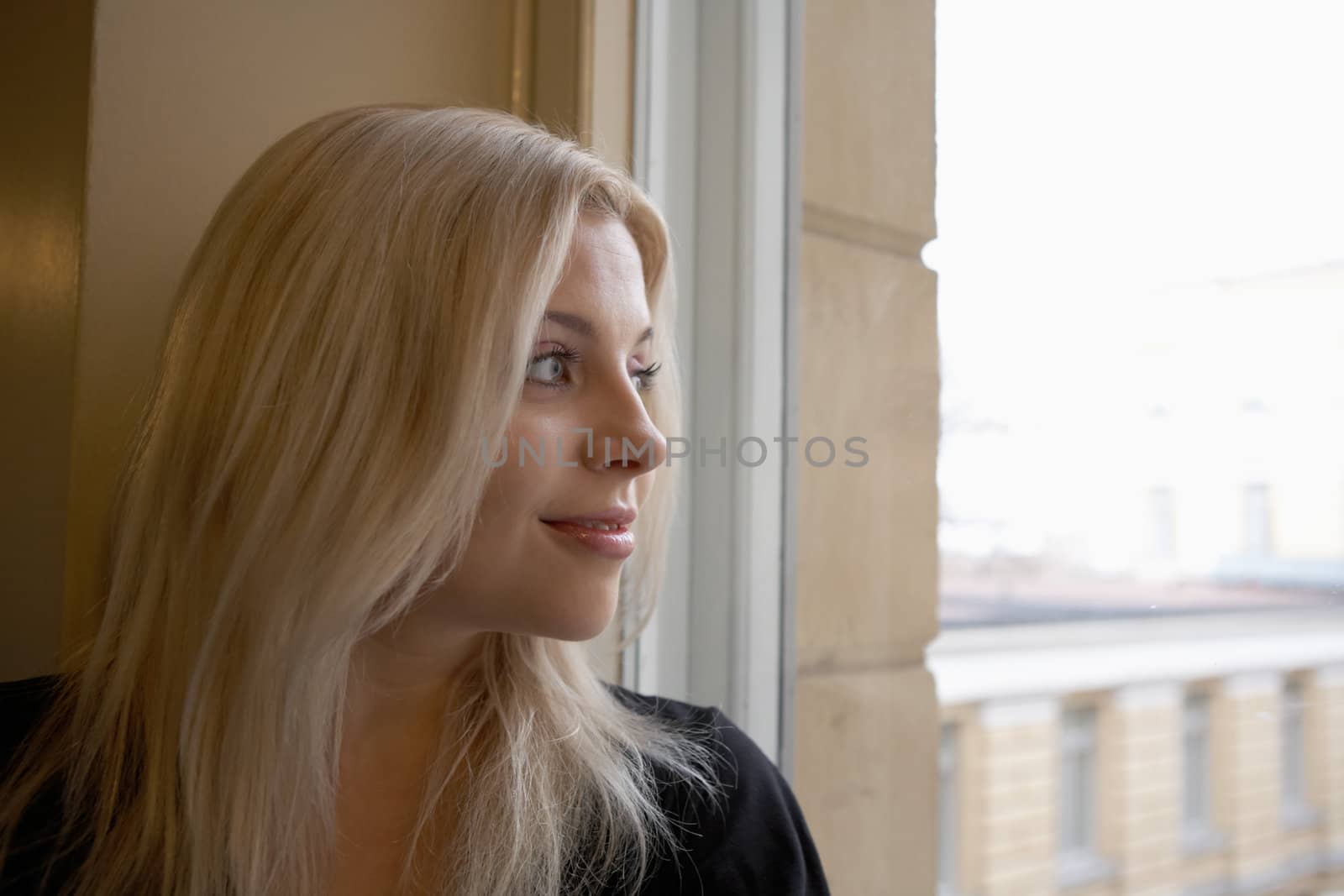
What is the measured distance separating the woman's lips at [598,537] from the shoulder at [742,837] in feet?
0.85

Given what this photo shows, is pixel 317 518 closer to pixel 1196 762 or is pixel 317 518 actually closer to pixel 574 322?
pixel 574 322

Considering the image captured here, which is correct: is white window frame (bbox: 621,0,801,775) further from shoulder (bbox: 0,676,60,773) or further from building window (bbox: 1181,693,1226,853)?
shoulder (bbox: 0,676,60,773)

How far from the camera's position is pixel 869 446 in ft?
3.76

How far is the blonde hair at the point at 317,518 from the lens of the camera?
85 centimetres

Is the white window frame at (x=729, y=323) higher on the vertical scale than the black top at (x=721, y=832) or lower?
higher

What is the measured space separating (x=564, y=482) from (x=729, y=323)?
18.4 inches

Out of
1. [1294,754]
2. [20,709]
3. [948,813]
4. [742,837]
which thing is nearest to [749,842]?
[742,837]

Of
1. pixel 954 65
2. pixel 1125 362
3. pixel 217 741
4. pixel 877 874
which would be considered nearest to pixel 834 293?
pixel 954 65

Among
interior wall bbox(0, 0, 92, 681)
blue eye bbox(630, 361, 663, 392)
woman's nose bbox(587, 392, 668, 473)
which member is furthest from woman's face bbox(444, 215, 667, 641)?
interior wall bbox(0, 0, 92, 681)

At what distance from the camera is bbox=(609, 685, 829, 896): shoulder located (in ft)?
3.04

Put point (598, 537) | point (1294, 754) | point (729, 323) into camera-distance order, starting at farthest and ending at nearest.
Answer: point (729, 323) < point (598, 537) < point (1294, 754)

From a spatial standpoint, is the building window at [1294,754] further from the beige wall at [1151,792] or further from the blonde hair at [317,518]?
the blonde hair at [317,518]

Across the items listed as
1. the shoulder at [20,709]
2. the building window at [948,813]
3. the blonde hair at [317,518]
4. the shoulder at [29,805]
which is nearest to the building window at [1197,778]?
the building window at [948,813]

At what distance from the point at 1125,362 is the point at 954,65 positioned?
16.3 inches
